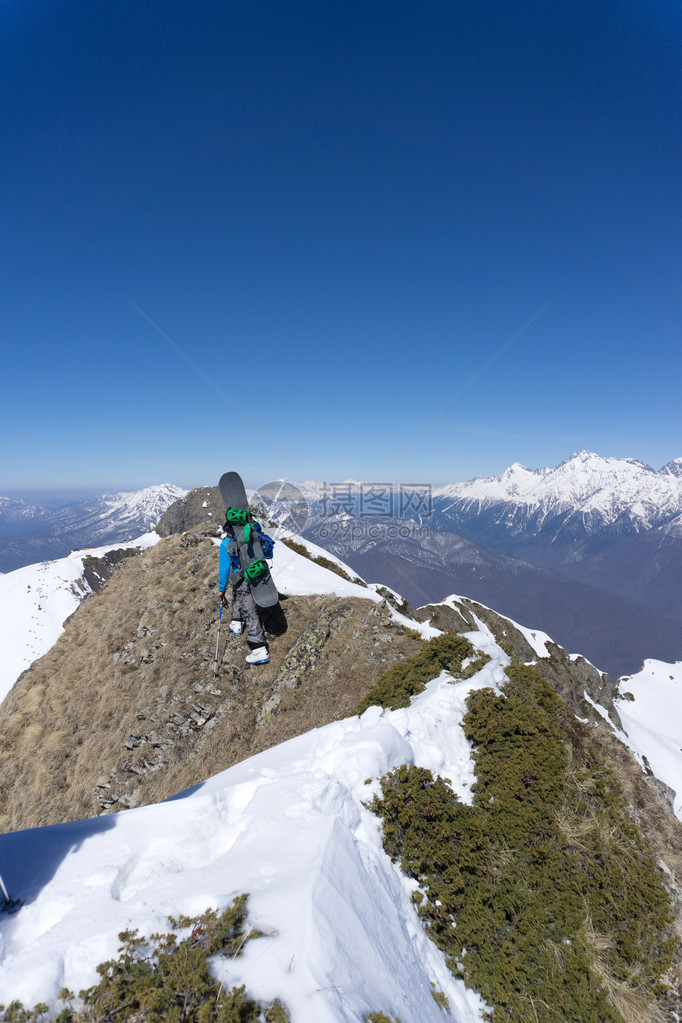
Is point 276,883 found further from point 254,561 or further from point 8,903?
point 254,561

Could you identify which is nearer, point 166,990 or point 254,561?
point 166,990

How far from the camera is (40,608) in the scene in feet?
187

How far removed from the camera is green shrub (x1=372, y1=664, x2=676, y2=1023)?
539 cm

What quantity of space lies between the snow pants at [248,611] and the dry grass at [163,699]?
2.67 feet

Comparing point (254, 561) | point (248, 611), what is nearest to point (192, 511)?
point (248, 611)

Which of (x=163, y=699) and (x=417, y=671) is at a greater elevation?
(x=417, y=671)

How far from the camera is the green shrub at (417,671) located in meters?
11.1

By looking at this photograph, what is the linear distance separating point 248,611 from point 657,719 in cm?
7490

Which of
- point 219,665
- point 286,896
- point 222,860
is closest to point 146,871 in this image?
point 222,860

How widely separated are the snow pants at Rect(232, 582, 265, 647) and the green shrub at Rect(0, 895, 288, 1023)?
39.8ft

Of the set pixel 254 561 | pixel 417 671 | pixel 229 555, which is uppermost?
pixel 229 555

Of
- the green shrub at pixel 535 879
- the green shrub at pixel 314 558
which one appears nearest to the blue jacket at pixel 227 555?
the green shrub at pixel 314 558

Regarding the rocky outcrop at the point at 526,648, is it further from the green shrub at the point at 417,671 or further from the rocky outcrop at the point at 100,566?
the rocky outcrop at the point at 100,566

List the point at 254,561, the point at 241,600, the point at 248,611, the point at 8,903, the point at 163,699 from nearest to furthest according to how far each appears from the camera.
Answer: the point at 8,903
the point at 163,699
the point at 254,561
the point at 248,611
the point at 241,600
